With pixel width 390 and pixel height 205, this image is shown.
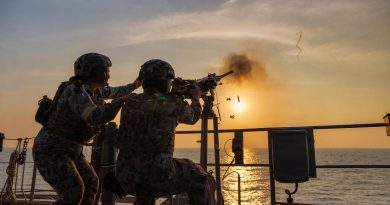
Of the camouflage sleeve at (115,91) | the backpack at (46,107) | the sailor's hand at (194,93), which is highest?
the camouflage sleeve at (115,91)

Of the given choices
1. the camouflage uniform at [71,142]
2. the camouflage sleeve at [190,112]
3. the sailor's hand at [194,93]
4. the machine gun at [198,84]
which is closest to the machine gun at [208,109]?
the machine gun at [198,84]

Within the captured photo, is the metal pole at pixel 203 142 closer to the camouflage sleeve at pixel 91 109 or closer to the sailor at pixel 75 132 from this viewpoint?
the sailor at pixel 75 132

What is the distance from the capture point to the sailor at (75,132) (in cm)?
286

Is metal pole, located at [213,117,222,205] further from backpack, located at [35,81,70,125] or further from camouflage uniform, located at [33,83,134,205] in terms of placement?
backpack, located at [35,81,70,125]

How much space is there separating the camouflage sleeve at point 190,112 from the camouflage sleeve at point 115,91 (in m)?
1.21

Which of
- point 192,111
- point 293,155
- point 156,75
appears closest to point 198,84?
point 192,111

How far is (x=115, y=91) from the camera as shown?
4.14m

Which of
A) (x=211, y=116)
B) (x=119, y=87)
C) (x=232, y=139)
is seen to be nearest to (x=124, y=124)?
(x=119, y=87)

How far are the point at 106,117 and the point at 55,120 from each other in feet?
2.10

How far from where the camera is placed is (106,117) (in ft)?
9.03

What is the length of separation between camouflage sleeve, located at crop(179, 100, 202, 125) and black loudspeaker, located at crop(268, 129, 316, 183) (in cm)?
187

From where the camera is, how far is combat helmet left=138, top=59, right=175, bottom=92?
9.87 ft

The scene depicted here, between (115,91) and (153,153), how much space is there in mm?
1568

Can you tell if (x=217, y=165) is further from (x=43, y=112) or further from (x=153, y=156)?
(x=43, y=112)
